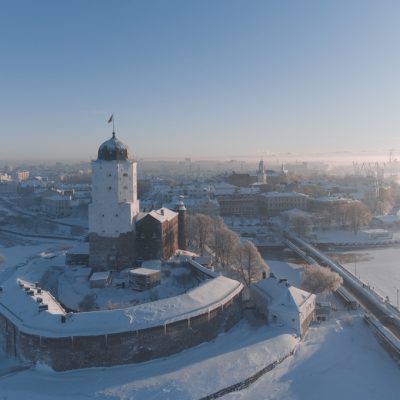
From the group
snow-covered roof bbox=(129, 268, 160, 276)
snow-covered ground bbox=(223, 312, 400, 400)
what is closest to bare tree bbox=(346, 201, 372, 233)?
snow-covered ground bbox=(223, 312, 400, 400)

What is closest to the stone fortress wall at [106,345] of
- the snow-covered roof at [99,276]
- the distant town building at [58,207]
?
the snow-covered roof at [99,276]

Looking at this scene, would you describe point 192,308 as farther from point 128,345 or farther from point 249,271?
point 249,271

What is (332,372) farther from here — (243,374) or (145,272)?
(145,272)

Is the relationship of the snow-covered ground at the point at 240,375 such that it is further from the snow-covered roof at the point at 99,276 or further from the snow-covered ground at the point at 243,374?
the snow-covered roof at the point at 99,276

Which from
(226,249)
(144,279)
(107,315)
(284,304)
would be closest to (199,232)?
(226,249)

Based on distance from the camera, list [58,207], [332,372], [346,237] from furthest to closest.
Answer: [58,207] → [346,237] → [332,372]

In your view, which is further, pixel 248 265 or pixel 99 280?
pixel 248 265
